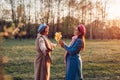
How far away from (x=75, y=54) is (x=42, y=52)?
775mm

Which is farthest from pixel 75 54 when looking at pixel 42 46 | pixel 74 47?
pixel 42 46

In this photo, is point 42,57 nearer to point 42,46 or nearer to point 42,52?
point 42,52

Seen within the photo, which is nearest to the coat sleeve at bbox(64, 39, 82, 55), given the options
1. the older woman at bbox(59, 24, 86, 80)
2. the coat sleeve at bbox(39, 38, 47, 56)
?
the older woman at bbox(59, 24, 86, 80)

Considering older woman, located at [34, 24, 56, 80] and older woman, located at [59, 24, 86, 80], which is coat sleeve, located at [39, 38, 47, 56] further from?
older woman, located at [59, 24, 86, 80]

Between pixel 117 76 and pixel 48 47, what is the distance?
6248 millimetres

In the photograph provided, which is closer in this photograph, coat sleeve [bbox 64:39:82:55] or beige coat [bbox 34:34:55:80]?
coat sleeve [bbox 64:39:82:55]

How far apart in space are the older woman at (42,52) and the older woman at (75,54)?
19.6 inches

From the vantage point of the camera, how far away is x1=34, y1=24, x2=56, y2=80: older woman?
8.67 metres

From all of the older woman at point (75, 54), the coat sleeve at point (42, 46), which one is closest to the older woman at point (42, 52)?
the coat sleeve at point (42, 46)

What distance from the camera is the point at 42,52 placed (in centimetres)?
879

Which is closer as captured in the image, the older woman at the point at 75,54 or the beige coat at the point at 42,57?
the older woman at the point at 75,54

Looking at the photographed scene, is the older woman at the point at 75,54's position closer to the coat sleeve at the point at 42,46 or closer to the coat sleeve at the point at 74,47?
the coat sleeve at the point at 74,47

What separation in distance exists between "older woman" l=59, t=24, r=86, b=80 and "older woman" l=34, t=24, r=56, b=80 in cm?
50

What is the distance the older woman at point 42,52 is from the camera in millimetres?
8672
